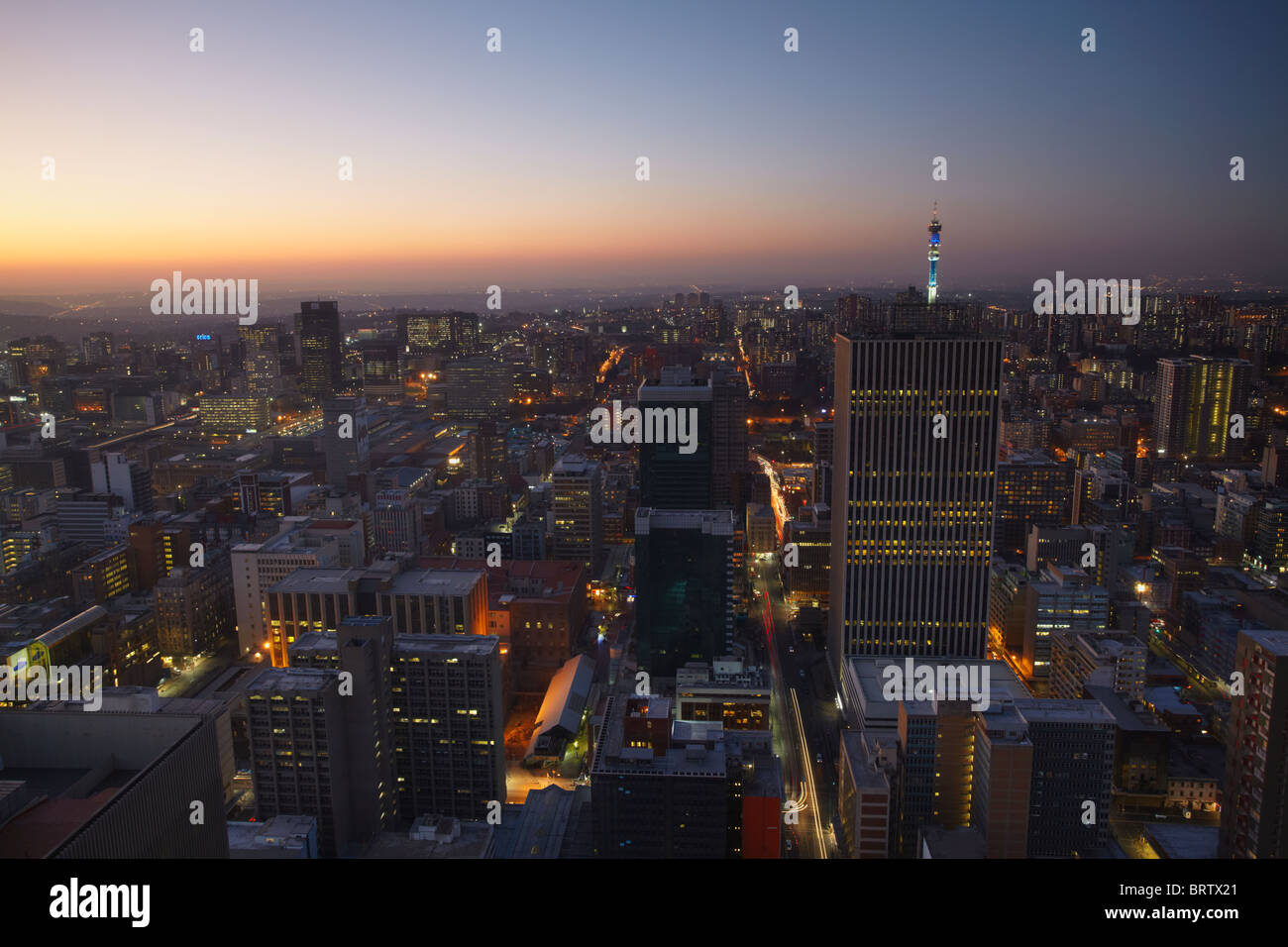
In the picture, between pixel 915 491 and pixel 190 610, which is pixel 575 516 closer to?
pixel 190 610

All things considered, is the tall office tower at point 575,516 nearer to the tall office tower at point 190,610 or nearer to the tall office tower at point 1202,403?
the tall office tower at point 190,610

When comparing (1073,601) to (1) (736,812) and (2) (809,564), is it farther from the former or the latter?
(1) (736,812)

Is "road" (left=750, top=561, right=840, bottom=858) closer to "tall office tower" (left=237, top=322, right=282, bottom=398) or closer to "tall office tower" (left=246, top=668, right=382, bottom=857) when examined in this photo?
"tall office tower" (left=246, top=668, right=382, bottom=857)

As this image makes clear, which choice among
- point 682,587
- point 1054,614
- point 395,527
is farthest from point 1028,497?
point 395,527

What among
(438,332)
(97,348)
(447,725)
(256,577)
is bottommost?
(447,725)

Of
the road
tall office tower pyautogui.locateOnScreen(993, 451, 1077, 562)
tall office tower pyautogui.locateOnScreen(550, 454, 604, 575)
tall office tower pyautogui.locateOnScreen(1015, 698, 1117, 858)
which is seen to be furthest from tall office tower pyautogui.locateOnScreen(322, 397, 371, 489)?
tall office tower pyautogui.locateOnScreen(1015, 698, 1117, 858)

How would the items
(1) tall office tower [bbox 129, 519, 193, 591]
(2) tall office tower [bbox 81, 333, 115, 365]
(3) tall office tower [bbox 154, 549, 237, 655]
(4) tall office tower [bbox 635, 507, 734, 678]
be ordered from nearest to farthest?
(4) tall office tower [bbox 635, 507, 734, 678]
(3) tall office tower [bbox 154, 549, 237, 655]
(1) tall office tower [bbox 129, 519, 193, 591]
(2) tall office tower [bbox 81, 333, 115, 365]

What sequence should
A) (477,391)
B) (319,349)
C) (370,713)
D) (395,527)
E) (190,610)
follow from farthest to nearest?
1. (477,391)
2. (319,349)
3. (395,527)
4. (190,610)
5. (370,713)
